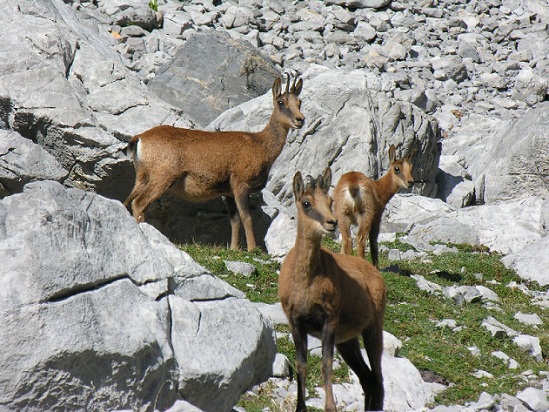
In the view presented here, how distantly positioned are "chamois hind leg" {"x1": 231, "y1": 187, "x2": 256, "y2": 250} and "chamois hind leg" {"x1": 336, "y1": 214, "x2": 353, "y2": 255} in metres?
1.85

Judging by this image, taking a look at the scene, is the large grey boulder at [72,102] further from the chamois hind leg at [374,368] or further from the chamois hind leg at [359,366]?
the chamois hind leg at [374,368]

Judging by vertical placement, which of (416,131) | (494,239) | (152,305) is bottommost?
(494,239)

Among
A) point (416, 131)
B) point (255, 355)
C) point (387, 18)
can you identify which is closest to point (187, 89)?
point (416, 131)

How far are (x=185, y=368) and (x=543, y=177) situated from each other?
14849 millimetres

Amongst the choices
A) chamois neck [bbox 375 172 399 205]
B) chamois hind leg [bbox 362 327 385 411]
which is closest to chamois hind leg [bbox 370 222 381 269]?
chamois neck [bbox 375 172 399 205]

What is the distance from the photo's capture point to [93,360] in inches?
246

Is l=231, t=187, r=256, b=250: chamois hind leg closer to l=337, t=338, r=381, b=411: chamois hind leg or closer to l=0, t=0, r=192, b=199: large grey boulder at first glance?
l=0, t=0, r=192, b=199: large grey boulder

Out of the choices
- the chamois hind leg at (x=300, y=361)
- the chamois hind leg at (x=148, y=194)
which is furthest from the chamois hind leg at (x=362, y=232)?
the chamois hind leg at (x=300, y=361)

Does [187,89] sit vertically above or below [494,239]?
above

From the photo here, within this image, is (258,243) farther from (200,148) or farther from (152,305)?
(152,305)

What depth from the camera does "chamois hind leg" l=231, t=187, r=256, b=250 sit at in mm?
14609

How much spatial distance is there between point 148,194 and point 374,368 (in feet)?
23.6

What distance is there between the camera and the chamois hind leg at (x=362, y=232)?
13.4m

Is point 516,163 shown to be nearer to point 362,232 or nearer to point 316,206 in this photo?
point 362,232
